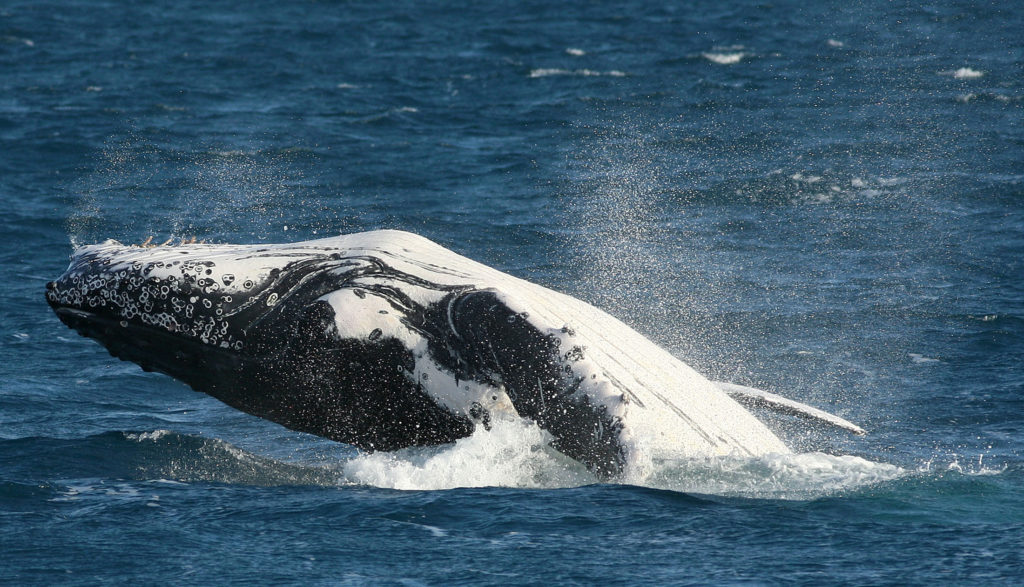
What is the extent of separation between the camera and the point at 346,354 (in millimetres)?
12273

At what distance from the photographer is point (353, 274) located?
12.4 meters

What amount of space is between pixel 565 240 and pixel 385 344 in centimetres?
1254

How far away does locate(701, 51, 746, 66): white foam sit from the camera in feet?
141

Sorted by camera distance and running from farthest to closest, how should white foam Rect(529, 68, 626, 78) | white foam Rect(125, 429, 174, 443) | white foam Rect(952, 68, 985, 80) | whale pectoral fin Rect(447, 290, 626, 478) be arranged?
white foam Rect(529, 68, 626, 78)
white foam Rect(952, 68, 985, 80)
white foam Rect(125, 429, 174, 443)
whale pectoral fin Rect(447, 290, 626, 478)

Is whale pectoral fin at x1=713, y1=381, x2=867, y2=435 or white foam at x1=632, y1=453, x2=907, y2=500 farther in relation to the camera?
whale pectoral fin at x1=713, y1=381, x2=867, y2=435

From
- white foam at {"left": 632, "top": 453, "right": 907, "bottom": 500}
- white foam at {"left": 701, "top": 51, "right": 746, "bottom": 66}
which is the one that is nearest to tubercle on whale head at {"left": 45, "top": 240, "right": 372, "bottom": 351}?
white foam at {"left": 632, "top": 453, "right": 907, "bottom": 500}

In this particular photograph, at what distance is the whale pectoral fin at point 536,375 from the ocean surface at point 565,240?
367 mm

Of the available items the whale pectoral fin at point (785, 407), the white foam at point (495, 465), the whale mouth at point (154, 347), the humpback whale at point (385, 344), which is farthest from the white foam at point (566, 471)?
the whale mouth at point (154, 347)

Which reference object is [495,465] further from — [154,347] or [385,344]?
[154,347]

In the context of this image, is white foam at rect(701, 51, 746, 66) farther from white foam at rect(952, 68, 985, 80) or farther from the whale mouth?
the whale mouth

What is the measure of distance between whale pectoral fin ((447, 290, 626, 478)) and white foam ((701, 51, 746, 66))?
32.7 m

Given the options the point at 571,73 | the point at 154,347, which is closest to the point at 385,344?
the point at 154,347

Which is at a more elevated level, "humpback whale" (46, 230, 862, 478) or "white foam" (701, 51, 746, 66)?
"white foam" (701, 51, 746, 66)

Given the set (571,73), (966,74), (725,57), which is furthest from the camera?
(725,57)
